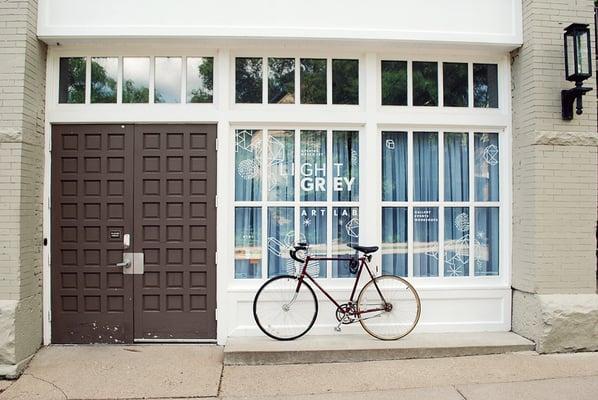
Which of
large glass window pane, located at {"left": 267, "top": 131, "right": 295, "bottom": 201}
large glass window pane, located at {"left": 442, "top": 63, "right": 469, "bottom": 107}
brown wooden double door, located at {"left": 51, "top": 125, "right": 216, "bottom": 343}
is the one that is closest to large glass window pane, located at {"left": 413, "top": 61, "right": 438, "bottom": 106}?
large glass window pane, located at {"left": 442, "top": 63, "right": 469, "bottom": 107}

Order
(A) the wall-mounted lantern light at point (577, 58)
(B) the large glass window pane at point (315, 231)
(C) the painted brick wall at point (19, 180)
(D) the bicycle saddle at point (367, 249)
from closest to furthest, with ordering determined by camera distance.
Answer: (C) the painted brick wall at point (19, 180), (A) the wall-mounted lantern light at point (577, 58), (D) the bicycle saddle at point (367, 249), (B) the large glass window pane at point (315, 231)

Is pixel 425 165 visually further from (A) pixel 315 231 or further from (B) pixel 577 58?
(B) pixel 577 58

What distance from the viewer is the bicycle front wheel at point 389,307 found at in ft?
19.0

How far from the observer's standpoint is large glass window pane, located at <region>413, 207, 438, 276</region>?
6.16m

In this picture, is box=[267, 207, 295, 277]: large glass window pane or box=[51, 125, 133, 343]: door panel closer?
box=[51, 125, 133, 343]: door panel

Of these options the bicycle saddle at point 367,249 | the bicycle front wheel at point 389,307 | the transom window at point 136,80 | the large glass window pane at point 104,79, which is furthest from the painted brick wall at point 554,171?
the large glass window pane at point 104,79

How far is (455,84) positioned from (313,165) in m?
2.06

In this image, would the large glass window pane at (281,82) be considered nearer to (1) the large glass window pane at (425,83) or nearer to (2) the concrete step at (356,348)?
(1) the large glass window pane at (425,83)

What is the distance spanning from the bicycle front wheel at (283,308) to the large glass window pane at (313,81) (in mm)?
2169

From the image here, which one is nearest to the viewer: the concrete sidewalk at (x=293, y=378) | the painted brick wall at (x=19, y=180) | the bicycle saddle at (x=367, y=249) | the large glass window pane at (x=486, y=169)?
the concrete sidewalk at (x=293, y=378)

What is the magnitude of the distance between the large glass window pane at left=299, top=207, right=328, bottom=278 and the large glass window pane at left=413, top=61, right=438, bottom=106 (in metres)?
1.82

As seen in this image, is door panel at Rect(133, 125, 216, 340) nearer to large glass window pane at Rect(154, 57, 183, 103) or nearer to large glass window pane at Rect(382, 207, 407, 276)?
large glass window pane at Rect(154, 57, 183, 103)

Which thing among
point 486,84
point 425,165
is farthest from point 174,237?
point 486,84

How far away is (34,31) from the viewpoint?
556cm
